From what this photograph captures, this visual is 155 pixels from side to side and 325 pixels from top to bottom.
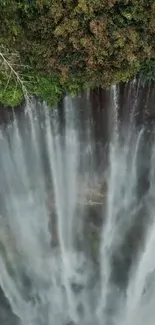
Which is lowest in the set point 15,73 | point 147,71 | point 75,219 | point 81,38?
point 75,219

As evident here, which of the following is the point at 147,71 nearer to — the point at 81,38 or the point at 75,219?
the point at 81,38

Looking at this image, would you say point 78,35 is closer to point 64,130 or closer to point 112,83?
point 112,83

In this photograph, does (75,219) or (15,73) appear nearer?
(15,73)

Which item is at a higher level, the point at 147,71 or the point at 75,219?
the point at 147,71

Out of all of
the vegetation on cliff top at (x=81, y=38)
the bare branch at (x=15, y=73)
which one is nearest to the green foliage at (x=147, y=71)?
the vegetation on cliff top at (x=81, y=38)

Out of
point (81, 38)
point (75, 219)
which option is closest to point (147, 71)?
→ point (81, 38)

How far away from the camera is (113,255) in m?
12.3

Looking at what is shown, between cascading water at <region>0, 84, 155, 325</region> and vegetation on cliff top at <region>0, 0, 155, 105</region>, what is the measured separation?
1139 mm

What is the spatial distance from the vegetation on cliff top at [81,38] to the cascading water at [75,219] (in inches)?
44.8

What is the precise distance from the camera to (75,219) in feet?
38.8

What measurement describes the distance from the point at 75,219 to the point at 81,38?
4.97 meters

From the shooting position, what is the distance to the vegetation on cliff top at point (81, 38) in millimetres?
7945

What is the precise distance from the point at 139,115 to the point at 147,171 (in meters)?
1.40

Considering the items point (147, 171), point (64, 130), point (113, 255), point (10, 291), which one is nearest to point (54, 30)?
point (64, 130)
